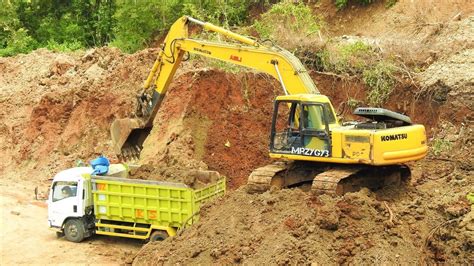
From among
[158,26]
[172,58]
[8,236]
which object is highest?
[158,26]

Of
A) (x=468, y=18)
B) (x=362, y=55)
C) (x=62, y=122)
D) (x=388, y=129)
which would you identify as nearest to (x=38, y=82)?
(x=62, y=122)

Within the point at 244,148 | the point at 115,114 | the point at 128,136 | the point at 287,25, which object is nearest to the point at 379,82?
the point at 244,148

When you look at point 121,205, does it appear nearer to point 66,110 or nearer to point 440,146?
point 440,146

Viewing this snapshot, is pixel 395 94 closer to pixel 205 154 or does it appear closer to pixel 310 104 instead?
pixel 205 154

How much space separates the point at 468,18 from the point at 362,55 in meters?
4.26

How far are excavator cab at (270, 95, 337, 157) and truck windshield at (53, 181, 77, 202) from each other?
16.5 feet

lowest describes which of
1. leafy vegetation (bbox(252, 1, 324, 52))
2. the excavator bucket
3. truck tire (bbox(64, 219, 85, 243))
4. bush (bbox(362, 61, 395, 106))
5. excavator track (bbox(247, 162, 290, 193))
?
truck tire (bbox(64, 219, 85, 243))

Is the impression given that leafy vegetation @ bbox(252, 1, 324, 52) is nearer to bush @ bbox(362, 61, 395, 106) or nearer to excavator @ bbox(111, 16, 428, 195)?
bush @ bbox(362, 61, 395, 106)

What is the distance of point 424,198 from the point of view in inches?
565

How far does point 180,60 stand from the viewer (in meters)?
18.6

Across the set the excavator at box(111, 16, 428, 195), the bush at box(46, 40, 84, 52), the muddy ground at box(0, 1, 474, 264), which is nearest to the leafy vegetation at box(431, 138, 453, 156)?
the muddy ground at box(0, 1, 474, 264)

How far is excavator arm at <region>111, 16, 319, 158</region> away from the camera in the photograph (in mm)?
15750

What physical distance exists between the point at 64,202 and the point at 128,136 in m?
2.92

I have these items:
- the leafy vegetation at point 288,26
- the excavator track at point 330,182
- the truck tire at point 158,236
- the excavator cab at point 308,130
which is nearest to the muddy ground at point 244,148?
the excavator track at point 330,182
